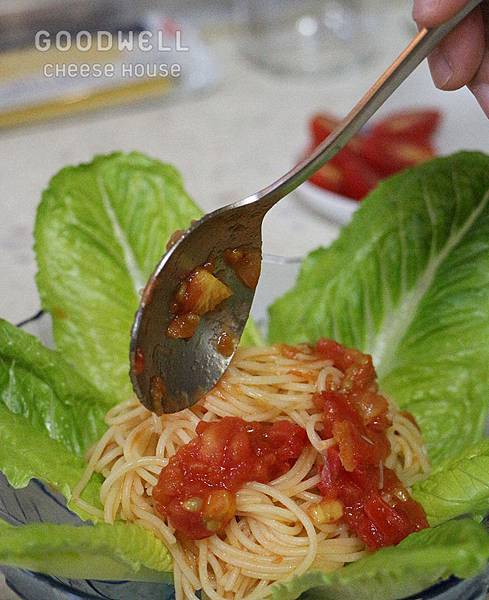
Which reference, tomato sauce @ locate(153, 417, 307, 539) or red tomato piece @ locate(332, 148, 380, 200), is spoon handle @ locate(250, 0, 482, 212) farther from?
red tomato piece @ locate(332, 148, 380, 200)

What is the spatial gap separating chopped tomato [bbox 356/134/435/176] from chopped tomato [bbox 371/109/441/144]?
3.9 inches

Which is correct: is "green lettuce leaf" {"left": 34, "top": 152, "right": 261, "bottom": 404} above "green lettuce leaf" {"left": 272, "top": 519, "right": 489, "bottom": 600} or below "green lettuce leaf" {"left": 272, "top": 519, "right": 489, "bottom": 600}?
above

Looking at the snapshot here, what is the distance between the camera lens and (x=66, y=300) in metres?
2.03

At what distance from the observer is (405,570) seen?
1.26 meters

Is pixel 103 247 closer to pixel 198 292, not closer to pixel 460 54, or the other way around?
pixel 198 292

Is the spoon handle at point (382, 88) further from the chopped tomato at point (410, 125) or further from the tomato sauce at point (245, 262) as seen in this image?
the chopped tomato at point (410, 125)

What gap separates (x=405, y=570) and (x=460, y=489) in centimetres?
34

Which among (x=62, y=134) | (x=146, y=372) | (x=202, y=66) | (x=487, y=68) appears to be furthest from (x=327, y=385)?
(x=202, y=66)

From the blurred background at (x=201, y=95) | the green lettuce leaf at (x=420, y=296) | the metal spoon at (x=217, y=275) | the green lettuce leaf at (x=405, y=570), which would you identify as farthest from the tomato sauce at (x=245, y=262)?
the blurred background at (x=201, y=95)

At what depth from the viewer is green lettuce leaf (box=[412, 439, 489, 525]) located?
1.52 metres

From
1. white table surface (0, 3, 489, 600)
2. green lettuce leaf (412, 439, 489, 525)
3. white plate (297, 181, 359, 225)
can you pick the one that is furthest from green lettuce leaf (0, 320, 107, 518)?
white plate (297, 181, 359, 225)

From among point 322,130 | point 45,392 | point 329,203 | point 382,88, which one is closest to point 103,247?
point 45,392

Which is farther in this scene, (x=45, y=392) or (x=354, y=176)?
(x=354, y=176)

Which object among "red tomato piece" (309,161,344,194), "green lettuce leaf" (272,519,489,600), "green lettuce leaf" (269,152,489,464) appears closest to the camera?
"green lettuce leaf" (272,519,489,600)
